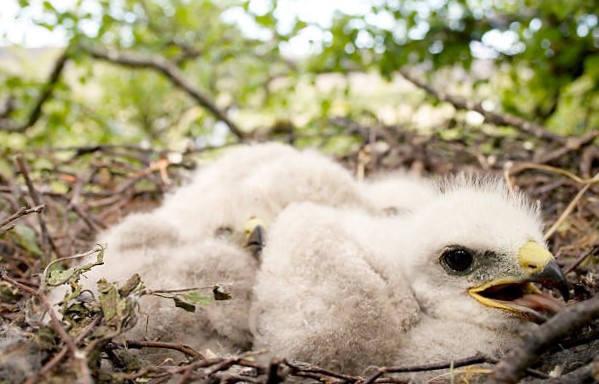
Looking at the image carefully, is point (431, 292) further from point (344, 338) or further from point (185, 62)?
point (185, 62)

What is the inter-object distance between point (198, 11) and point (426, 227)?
157 inches

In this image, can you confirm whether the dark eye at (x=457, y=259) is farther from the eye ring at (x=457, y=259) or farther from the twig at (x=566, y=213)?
the twig at (x=566, y=213)

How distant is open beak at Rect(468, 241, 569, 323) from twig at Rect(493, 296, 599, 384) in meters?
0.46

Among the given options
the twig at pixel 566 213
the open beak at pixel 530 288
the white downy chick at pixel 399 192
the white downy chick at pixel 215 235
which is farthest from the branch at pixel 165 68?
the open beak at pixel 530 288

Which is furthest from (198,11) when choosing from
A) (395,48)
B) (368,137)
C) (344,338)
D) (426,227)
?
(344,338)

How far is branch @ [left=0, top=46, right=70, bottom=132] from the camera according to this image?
454 cm

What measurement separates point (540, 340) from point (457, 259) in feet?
2.24

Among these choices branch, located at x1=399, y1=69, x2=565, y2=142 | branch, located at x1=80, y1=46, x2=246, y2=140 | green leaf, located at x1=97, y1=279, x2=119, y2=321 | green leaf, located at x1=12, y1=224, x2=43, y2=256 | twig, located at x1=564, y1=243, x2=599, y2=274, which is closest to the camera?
green leaf, located at x1=97, y1=279, x2=119, y2=321

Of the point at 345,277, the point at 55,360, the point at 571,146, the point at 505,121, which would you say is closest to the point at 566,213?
the point at 571,146

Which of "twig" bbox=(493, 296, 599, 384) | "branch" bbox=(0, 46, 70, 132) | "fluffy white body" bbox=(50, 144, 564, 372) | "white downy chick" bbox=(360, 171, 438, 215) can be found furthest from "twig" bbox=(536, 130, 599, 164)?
"branch" bbox=(0, 46, 70, 132)

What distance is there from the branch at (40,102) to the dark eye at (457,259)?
12.0 ft

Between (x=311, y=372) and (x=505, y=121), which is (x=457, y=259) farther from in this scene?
(x=505, y=121)

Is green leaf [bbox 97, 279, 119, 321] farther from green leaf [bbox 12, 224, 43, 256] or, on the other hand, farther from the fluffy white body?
green leaf [bbox 12, 224, 43, 256]

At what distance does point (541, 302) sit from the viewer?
5.22ft
